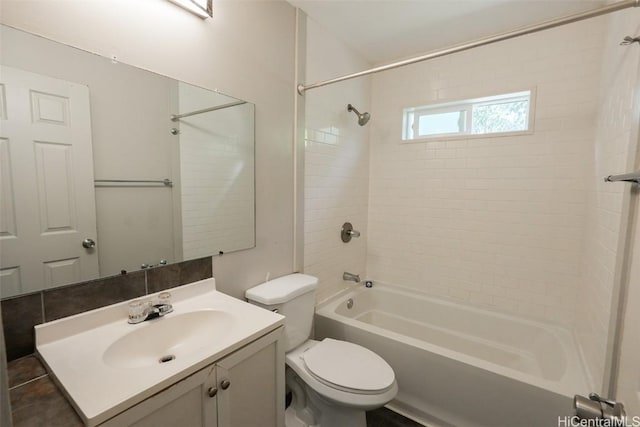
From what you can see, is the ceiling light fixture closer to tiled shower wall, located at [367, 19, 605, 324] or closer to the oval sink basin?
the oval sink basin

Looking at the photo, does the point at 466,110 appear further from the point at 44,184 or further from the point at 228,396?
the point at 44,184

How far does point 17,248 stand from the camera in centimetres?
88

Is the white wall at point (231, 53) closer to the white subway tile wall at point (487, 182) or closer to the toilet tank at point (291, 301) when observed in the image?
the toilet tank at point (291, 301)

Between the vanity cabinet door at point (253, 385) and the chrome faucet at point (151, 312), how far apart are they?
402mm

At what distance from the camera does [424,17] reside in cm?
192

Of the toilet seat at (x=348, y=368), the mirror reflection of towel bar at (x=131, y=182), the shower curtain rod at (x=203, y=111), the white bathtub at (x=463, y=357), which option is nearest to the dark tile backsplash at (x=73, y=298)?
the mirror reflection of towel bar at (x=131, y=182)

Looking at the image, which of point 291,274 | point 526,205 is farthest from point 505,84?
point 291,274

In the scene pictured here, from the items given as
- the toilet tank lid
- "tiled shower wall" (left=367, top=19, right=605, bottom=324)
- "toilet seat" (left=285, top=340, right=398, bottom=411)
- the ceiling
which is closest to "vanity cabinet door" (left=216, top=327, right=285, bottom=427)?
"toilet seat" (left=285, top=340, right=398, bottom=411)

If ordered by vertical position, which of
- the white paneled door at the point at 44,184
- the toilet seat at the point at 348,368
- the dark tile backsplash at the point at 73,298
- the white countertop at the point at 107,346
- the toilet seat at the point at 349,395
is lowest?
the toilet seat at the point at 349,395

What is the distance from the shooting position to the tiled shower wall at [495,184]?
191 cm

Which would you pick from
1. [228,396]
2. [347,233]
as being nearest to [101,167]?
[228,396]

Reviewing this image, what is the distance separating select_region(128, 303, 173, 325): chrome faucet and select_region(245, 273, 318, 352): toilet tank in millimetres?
462

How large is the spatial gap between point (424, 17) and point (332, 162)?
1154 millimetres

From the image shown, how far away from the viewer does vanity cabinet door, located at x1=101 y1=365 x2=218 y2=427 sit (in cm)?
73
